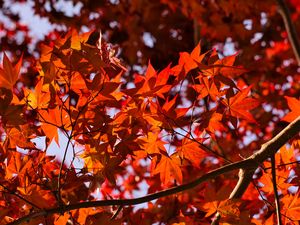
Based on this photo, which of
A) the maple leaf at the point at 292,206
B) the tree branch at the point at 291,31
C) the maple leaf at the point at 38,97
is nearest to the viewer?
the maple leaf at the point at 38,97

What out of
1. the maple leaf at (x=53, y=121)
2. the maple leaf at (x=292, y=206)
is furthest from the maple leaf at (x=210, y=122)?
the maple leaf at (x=53, y=121)

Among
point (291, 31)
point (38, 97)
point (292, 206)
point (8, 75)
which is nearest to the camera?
point (8, 75)

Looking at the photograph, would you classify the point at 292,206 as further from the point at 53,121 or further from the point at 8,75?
the point at 8,75

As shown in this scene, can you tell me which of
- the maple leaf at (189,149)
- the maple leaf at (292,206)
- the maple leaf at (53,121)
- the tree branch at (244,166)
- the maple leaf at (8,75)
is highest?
the maple leaf at (8,75)

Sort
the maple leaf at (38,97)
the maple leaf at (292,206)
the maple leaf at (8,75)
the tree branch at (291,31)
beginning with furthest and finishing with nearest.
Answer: the tree branch at (291,31)
the maple leaf at (292,206)
the maple leaf at (38,97)
the maple leaf at (8,75)

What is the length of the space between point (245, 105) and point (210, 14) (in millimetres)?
3404

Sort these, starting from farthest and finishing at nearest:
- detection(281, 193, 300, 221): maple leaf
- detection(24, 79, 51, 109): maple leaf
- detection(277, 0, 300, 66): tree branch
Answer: detection(277, 0, 300, 66): tree branch, detection(281, 193, 300, 221): maple leaf, detection(24, 79, 51, 109): maple leaf

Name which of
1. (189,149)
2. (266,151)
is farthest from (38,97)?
(266,151)

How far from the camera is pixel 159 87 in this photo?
1.58 meters

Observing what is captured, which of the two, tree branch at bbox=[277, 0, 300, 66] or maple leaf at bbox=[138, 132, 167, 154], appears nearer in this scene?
maple leaf at bbox=[138, 132, 167, 154]

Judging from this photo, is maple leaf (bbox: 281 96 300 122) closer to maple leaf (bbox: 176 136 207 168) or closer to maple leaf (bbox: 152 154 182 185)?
maple leaf (bbox: 176 136 207 168)

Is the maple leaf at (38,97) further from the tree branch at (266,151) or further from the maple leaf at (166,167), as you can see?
the tree branch at (266,151)

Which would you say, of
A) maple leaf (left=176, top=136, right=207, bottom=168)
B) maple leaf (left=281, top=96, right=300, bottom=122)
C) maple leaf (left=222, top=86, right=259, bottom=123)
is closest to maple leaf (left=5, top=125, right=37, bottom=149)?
maple leaf (left=176, top=136, right=207, bottom=168)

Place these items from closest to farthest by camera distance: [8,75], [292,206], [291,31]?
[8,75] → [292,206] → [291,31]
